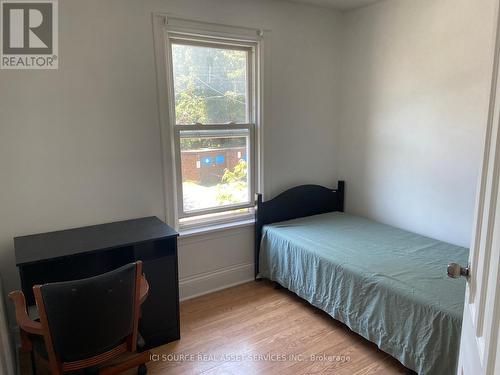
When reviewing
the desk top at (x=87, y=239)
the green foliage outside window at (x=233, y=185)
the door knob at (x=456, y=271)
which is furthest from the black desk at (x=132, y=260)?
the door knob at (x=456, y=271)

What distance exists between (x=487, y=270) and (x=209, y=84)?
7.80 ft

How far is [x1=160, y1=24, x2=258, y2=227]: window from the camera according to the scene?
8.84 ft

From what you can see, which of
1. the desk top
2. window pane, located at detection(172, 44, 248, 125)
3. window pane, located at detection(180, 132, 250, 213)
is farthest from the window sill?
window pane, located at detection(172, 44, 248, 125)

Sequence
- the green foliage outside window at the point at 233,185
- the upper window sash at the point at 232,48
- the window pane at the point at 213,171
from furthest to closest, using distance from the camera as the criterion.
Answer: the green foliage outside window at the point at 233,185
the window pane at the point at 213,171
the upper window sash at the point at 232,48

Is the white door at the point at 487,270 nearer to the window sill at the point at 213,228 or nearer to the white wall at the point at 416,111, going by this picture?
the white wall at the point at 416,111

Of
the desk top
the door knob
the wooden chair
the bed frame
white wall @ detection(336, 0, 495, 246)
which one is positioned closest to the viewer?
the door knob

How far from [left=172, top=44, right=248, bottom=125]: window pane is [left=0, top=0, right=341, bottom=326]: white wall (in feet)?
0.73

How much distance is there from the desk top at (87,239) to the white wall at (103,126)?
115mm

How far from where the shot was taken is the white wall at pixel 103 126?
2.18m

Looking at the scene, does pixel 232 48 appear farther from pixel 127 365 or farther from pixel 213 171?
pixel 127 365

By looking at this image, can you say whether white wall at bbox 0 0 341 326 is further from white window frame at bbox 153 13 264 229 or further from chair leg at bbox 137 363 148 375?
chair leg at bbox 137 363 148 375

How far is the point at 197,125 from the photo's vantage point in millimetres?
2783

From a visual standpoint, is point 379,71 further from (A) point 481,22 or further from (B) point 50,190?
(B) point 50,190

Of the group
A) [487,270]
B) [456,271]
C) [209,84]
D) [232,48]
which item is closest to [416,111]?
[232,48]
